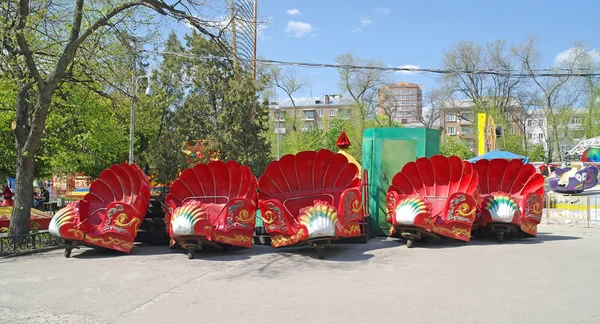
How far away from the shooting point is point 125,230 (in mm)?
10062

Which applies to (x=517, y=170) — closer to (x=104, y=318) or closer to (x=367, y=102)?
(x=104, y=318)

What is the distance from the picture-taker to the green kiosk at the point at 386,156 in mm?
12539

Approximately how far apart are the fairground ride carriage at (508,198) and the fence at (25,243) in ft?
33.1

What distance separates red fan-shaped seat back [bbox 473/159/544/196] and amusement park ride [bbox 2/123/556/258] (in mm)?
23

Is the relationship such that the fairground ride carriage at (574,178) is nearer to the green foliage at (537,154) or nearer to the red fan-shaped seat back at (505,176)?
the red fan-shaped seat back at (505,176)

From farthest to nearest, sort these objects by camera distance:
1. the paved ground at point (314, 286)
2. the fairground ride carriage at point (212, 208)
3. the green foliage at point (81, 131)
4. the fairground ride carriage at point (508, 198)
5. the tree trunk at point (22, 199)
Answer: the green foliage at point (81, 131), the tree trunk at point (22, 199), the fairground ride carriage at point (508, 198), the fairground ride carriage at point (212, 208), the paved ground at point (314, 286)

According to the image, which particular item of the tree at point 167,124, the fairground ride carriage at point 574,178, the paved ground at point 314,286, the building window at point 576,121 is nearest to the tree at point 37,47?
the paved ground at point 314,286

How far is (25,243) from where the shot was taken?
1090 cm

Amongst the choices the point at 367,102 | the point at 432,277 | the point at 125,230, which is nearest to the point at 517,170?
the point at 432,277

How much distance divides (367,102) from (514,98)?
1571cm

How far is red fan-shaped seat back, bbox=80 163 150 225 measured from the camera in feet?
34.7

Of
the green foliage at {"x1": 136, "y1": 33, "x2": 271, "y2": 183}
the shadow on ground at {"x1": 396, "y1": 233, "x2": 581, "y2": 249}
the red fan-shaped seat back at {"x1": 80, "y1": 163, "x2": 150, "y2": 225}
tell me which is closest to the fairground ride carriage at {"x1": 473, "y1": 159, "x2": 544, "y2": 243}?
the shadow on ground at {"x1": 396, "y1": 233, "x2": 581, "y2": 249}

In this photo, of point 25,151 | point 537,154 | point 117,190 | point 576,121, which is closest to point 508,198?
point 117,190

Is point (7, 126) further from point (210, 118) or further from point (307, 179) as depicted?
point (307, 179)
